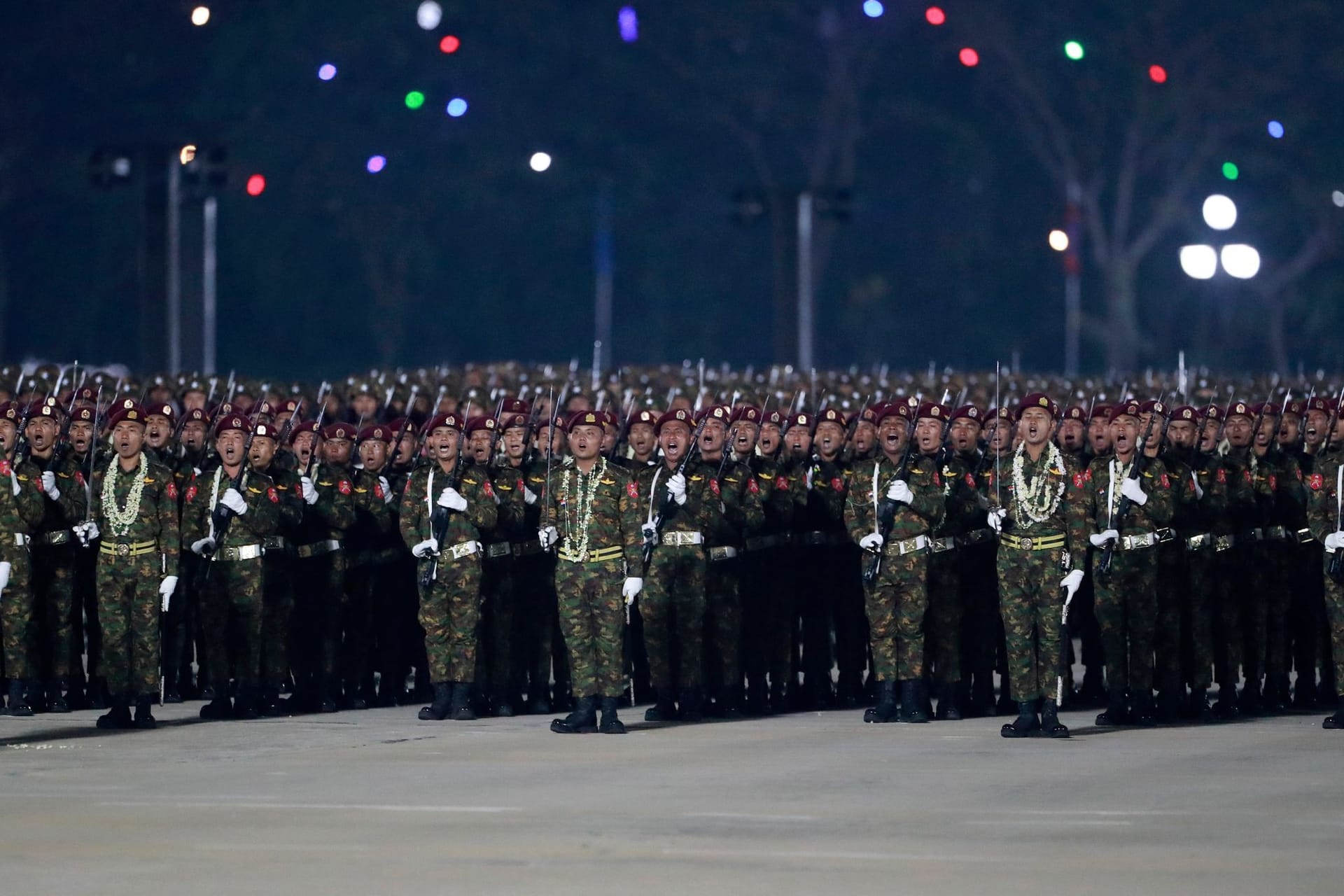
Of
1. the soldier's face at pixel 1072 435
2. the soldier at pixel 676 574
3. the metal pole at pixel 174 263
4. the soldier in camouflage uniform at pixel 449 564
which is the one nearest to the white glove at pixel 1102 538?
the soldier's face at pixel 1072 435

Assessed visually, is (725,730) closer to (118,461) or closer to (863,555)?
(863,555)

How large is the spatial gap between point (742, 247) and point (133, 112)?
47.1 feet

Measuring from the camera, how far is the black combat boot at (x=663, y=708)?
15.4 metres

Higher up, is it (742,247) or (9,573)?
(742,247)

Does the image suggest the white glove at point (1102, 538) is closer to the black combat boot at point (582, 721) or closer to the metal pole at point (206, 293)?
the black combat boot at point (582, 721)

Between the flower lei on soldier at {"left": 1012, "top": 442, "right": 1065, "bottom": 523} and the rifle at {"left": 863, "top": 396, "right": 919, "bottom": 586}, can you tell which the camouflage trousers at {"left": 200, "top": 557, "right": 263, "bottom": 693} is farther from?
the flower lei on soldier at {"left": 1012, "top": 442, "right": 1065, "bottom": 523}

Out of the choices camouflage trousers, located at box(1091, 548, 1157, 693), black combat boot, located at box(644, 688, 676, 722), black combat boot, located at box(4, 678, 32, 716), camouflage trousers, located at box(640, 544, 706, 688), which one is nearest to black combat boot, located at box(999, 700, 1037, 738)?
camouflage trousers, located at box(1091, 548, 1157, 693)

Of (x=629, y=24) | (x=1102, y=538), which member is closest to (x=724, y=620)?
(x=1102, y=538)

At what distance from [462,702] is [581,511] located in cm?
143

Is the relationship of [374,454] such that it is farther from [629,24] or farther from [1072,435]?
[629,24]

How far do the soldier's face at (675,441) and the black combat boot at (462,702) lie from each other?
1.61 metres

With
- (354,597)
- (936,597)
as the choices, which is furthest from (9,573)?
(936,597)

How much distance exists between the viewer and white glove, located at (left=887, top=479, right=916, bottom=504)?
15.0m

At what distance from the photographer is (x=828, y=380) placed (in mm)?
28562
